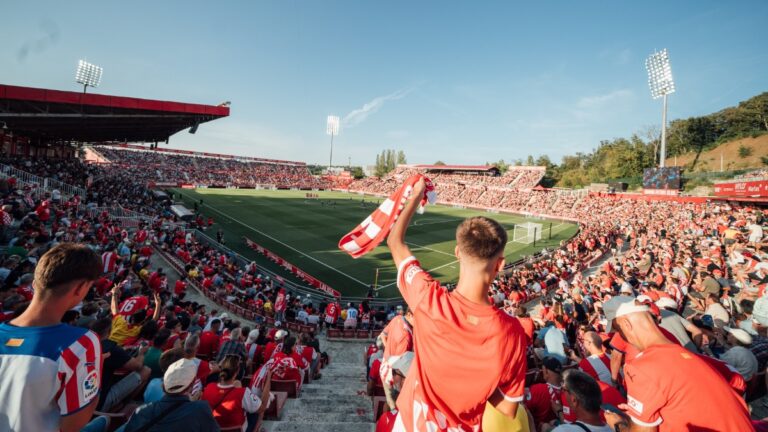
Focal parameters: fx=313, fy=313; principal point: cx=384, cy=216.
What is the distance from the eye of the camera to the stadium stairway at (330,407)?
4.98m

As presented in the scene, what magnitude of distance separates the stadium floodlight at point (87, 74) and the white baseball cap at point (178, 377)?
51315 mm

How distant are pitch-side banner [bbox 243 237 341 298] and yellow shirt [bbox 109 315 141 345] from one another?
11270 mm

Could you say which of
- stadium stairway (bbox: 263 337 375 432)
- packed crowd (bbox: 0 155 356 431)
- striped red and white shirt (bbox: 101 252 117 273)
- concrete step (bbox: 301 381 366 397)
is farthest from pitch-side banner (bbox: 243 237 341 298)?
concrete step (bbox: 301 381 366 397)

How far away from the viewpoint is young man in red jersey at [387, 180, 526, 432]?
1576 mm

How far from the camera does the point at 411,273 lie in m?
2.05

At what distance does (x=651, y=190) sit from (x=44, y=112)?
186 ft

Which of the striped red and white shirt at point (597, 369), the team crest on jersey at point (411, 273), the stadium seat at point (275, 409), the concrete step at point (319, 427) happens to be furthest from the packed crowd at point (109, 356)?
the striped red and white shirt at point (597, 369)

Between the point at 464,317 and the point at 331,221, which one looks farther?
the point at 331,221

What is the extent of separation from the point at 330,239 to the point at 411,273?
26.8 m

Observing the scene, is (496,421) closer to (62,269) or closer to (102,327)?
(62,269)

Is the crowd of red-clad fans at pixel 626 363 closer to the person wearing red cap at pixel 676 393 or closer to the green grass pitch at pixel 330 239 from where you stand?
the person wearing red cap at pixel 676 393

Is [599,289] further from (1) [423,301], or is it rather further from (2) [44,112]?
(2) [44,112]

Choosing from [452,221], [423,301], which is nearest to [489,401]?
[423,301]

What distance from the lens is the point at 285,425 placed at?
4941 mm
